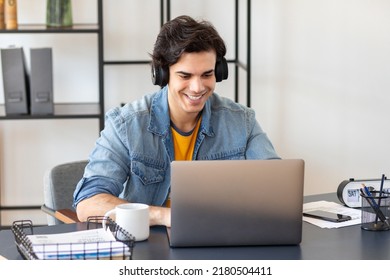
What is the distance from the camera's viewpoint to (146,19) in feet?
12.7

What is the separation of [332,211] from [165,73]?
0.68 m

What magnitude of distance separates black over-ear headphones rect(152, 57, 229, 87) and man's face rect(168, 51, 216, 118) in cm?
2

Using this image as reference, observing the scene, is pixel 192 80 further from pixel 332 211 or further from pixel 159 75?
pixel 332 211

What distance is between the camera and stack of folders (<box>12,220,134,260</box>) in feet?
5.34

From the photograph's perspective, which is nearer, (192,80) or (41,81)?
(192,80)

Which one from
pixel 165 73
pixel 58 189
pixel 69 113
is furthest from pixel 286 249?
pixel 69 113

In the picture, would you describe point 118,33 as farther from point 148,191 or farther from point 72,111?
point 148,191

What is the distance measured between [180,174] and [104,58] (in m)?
2.13

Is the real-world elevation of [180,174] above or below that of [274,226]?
above

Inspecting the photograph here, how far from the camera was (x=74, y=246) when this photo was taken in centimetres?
165

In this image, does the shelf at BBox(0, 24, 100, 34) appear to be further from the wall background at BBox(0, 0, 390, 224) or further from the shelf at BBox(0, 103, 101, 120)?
the shelf at BBox(0, 103, 101, 120)

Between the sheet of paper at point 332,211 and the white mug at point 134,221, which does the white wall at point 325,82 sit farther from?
the white mug at point 134,221
